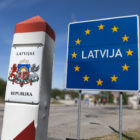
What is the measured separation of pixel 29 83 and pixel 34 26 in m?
0.92

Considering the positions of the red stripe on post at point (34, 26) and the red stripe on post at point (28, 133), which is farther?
the red stripe on post at point (34, 26)

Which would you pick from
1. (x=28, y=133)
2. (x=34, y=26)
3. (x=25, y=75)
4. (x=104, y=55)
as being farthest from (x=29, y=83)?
(x=104, y=55)

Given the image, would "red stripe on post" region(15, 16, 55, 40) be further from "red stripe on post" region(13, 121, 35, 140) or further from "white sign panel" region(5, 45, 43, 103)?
"red stripe on post" region(13, 121, 35, 140)

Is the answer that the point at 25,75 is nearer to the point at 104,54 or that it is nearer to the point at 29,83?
the point at 29,83

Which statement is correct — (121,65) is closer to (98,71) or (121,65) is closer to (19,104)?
(98,71)

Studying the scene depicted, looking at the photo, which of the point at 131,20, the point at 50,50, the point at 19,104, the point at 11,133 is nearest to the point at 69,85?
the point at 50,50

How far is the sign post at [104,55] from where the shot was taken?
10.1 ft

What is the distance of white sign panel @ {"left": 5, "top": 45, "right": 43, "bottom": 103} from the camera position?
2.65 meters

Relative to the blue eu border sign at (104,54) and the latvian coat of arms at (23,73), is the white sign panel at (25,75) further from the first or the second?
the blue eu border sign at (104,54)

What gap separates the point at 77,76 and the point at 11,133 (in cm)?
154

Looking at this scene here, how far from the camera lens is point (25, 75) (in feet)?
8.87

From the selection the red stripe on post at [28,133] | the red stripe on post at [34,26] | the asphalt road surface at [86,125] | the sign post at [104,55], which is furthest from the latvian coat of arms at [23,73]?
the asphalt road surface at [86,125]

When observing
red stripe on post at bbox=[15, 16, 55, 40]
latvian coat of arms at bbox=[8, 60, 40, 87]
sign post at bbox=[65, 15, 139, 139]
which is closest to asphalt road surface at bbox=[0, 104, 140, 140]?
sign post at bbox=[65, 15, 139, 139]

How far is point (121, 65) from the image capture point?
3.12 m
